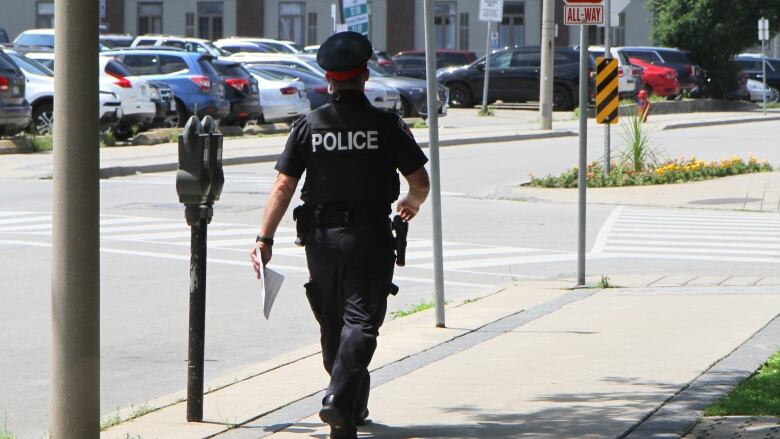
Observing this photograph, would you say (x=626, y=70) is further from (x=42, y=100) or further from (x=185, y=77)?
(x=42, y=100)

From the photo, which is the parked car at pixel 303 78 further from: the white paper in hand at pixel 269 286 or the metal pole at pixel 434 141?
the white paper in hand at pixel 269 286

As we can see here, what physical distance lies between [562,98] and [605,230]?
2973 centimetres

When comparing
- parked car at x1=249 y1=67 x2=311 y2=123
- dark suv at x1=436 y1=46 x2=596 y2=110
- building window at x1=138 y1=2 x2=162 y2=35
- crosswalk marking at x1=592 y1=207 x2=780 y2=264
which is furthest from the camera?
building window at x1=138 y1=2 x2=162 y2=35

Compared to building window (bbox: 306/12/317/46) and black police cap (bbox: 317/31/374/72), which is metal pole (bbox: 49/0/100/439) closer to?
black police cap (bbox: 317/31/374/72)

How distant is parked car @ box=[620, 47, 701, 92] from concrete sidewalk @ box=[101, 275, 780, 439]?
38.9m

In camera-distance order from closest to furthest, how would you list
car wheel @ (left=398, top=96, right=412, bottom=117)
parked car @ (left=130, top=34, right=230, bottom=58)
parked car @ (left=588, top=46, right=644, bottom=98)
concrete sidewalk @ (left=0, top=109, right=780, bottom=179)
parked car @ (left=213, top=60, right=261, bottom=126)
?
concrete sidewalk @ (left=0, top=109, right=780, bottom=179) → parked car @ (left=213, top=60, right=261, bottom=126) → car wheel @ (left=398, top=96, right=412, bottom=117) → parked car @ (left=588, top=46, right=644, bottom=98) → parked car @ (left=130, top=34, right=230, bottom=58)

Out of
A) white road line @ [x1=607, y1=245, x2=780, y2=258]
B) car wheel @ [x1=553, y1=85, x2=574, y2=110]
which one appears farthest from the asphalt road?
car wheel @ [x1=553, y1=85, x2=574, y2=110]

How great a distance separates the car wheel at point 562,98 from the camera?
44.9 meters

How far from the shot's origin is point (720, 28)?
1957 inches

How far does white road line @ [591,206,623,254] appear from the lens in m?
14.3

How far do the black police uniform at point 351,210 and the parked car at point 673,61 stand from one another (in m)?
42.9

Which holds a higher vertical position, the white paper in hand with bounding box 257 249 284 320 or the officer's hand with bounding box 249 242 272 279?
the officer's hand with bounding box 249 242 272 279

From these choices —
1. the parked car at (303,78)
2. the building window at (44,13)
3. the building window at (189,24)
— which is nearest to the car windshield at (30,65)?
the parked car at (303,78)

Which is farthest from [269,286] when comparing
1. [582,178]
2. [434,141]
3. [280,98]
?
[280,98]
